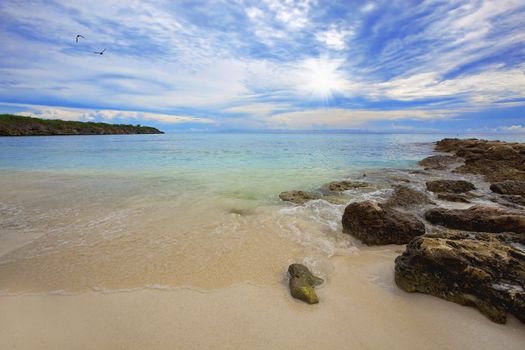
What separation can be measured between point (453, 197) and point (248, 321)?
972cm

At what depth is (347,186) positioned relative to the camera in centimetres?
1163

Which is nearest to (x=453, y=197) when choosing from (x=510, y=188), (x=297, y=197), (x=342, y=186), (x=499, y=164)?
(x=510, y=188)

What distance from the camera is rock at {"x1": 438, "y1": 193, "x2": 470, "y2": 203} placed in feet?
30.8

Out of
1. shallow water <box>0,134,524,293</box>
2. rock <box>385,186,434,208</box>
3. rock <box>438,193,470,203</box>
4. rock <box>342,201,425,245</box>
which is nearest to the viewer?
shallow water <box>0,134,524,293</box>

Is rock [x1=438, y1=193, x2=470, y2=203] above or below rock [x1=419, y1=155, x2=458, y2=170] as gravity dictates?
below

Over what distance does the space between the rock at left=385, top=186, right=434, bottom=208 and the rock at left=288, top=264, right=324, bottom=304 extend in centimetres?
580

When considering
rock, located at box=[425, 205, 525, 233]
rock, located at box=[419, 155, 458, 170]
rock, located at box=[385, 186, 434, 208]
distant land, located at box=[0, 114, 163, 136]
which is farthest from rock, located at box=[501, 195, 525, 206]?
distant land, located at box=[0, 114, 163, 136]

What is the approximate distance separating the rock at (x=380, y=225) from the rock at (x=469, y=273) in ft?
5.12

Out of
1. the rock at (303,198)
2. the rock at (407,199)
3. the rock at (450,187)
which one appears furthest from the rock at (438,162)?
the rock at (303,198)

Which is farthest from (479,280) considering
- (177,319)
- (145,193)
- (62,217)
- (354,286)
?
(145,193)

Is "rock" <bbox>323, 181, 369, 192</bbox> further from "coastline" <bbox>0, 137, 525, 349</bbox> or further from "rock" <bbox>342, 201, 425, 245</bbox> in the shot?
"coastline" <bbox>0, 137, 525, 349</bbox>

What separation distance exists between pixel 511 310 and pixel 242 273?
4.08 m

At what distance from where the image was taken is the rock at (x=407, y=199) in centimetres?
898

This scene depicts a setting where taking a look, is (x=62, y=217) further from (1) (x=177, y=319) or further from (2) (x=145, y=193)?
(1) (x=177, y=319)
